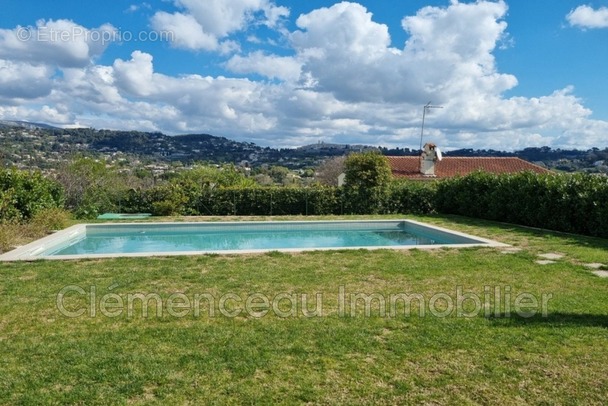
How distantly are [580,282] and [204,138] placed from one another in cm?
6203

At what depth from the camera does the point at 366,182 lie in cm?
2109

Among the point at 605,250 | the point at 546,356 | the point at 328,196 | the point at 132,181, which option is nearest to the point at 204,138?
the point at 132,181

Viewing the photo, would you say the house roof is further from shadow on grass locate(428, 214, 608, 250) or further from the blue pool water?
the blue pool water

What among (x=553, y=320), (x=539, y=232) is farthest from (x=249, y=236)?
(x=553, y=320)

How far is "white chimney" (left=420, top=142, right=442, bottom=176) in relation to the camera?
3559cm

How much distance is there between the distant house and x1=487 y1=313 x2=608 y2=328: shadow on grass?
2937 centimetres

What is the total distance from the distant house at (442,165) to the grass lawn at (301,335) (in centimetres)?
2825

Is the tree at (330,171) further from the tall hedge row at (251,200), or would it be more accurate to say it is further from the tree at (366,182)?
the tall hedge row at (251,200)

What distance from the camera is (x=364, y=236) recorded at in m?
15.4

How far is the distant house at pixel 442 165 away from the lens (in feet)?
117

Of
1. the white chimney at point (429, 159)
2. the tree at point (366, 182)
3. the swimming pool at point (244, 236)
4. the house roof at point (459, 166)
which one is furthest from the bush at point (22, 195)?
the white chimney at point (429, 159)

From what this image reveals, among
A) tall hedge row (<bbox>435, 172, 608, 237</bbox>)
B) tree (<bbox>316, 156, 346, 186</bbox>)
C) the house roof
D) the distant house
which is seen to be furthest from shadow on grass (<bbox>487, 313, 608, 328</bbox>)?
tree (<bbox>316, 156, 346, 186</bbox>)

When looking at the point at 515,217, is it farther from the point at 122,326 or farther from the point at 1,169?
the point at 1,169

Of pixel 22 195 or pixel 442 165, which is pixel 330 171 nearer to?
pixel 442 165
